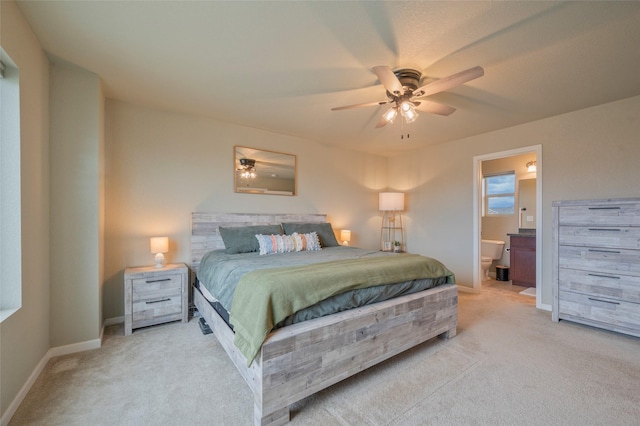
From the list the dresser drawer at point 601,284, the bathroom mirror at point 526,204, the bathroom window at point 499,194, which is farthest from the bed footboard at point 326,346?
the bathroom window at point 499,194

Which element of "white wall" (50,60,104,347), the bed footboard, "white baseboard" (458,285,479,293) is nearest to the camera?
the bed footboard

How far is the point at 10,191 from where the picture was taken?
5.56 ft

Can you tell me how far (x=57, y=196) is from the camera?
2281mm

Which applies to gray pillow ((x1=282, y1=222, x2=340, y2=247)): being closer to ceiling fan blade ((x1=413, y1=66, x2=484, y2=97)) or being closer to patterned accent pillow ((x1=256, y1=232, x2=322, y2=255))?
patterned accent pillow ((x1=256, y1=232, x2=322, y2=255))

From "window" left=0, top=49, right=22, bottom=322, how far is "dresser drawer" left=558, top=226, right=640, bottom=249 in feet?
15.8

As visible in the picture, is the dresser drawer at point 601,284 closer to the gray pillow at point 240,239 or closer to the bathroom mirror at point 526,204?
the bathroom mirror at point 526,204

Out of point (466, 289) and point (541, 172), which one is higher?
point (541, 172)

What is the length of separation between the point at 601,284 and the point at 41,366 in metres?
5.08

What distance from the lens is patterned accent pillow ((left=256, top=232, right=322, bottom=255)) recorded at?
3.16 metres


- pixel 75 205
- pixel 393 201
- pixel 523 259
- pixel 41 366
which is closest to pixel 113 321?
pixel 41 366

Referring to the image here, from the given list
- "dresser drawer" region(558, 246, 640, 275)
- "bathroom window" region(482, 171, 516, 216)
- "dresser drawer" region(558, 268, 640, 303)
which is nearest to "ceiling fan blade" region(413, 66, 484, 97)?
"dresser drawer" region(558, 246, 640, 275)

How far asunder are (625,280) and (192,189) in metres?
4.77

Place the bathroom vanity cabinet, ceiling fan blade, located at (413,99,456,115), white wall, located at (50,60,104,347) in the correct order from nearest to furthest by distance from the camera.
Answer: white wall, located at (50,60,104,347) < ceiling fan blade, located at (413,99,456,115) < the bathroom vanity cabinet

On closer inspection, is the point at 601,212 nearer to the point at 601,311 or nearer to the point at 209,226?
the point at 601,311
